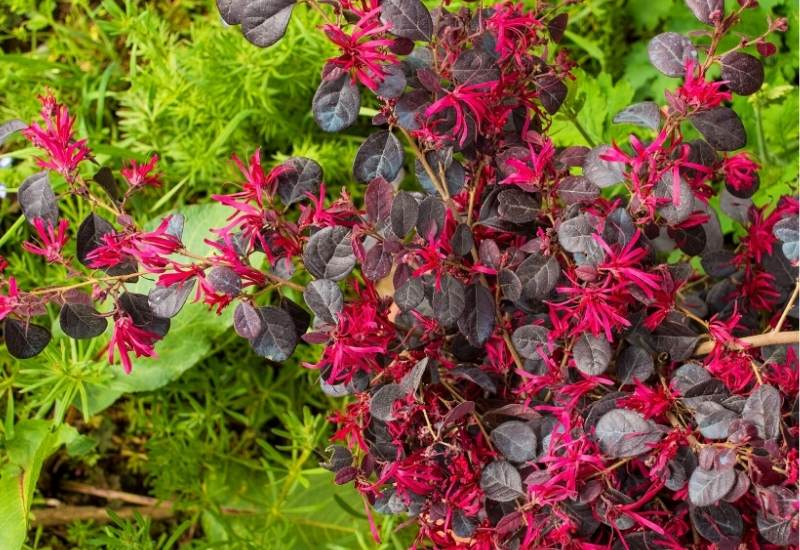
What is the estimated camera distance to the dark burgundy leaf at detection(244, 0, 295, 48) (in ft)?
2.45

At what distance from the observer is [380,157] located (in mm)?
868

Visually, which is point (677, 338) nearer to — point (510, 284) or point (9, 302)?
point (510, 284)

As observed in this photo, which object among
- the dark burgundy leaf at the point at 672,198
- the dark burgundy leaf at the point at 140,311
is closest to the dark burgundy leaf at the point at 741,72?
the dark burgundy leaf at the point at 672,198

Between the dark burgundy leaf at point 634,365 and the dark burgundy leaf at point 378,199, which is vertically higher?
the dark burgundy leaf at point 378,199

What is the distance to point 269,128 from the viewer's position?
1.56 m

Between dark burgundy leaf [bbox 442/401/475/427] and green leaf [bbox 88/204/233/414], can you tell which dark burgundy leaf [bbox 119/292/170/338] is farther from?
green leaf [bbox 88/204/233/414]

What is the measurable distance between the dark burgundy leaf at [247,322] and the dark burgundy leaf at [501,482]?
0.32 m

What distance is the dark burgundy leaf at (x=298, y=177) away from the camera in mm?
880

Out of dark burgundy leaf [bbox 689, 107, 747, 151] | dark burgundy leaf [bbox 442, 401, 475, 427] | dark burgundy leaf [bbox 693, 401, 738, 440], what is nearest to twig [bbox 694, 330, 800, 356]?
dark burgundy leaf [bbox 693, 401, 738, 440]

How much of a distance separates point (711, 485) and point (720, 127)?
14.7 inches

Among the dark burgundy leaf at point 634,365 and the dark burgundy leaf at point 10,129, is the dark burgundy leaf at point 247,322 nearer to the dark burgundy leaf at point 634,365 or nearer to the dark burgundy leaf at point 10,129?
the dark burgundy leaf at point 10,129

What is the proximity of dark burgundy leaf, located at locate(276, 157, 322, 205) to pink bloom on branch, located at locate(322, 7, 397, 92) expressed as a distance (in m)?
0.13

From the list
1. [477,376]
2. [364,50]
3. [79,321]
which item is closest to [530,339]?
[477,376]

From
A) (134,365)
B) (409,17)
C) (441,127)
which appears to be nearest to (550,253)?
(441,127)
